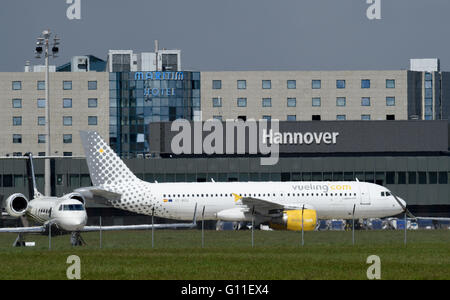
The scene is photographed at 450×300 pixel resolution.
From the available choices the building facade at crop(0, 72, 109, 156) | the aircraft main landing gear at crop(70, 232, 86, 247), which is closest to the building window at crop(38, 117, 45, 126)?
the building facade at crop(0, 72, 109, 156)

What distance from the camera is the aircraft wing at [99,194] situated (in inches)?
2945

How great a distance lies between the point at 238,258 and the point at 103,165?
114ft

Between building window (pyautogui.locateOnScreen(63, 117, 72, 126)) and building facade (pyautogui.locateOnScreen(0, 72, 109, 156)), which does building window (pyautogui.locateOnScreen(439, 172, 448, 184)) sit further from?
building window (pyautogui.locateOnScreen(63, 117, 72, 126))

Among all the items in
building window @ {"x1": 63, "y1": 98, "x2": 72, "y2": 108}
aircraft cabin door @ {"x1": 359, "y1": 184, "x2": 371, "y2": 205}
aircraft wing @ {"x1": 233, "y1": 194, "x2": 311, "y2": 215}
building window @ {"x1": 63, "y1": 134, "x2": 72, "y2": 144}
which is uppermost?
building window @ {"x1": 63, "y1": 98, "x2": 72, "y2": 108}

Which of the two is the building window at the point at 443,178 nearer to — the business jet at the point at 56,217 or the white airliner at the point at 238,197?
the white airliner at the point at 238,197

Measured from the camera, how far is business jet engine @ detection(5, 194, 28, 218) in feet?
214

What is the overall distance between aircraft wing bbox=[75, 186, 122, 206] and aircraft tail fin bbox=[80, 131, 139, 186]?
1.25m

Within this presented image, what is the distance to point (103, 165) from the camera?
7744 centimetres

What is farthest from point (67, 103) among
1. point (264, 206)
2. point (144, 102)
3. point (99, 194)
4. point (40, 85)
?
point (264, 206)

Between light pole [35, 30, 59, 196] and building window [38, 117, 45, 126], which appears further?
building window [38, 117, 45, 126]

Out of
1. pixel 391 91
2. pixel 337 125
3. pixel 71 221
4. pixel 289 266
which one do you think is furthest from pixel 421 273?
pixel 391 91

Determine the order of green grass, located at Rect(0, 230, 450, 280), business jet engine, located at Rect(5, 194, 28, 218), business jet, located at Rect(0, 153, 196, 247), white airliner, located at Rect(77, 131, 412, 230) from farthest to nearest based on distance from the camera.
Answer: white airliner, located at Rect(77, 131, 412, 230) < business jet engine, located at Rect(5, 194, 28, 218) < business jet, located at Rect(0, 153, 196, 247) < green grass, located at Rect(0, 230, 450, 280)

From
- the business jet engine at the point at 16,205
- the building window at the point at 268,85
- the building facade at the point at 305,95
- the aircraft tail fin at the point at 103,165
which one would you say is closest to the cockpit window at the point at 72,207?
the business jet engine at the point at 16,205

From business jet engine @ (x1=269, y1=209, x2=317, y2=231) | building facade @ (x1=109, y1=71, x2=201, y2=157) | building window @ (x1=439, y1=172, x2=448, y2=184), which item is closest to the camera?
business jet engine @ (x1=269, y1=209, x2=317, y2=231)
